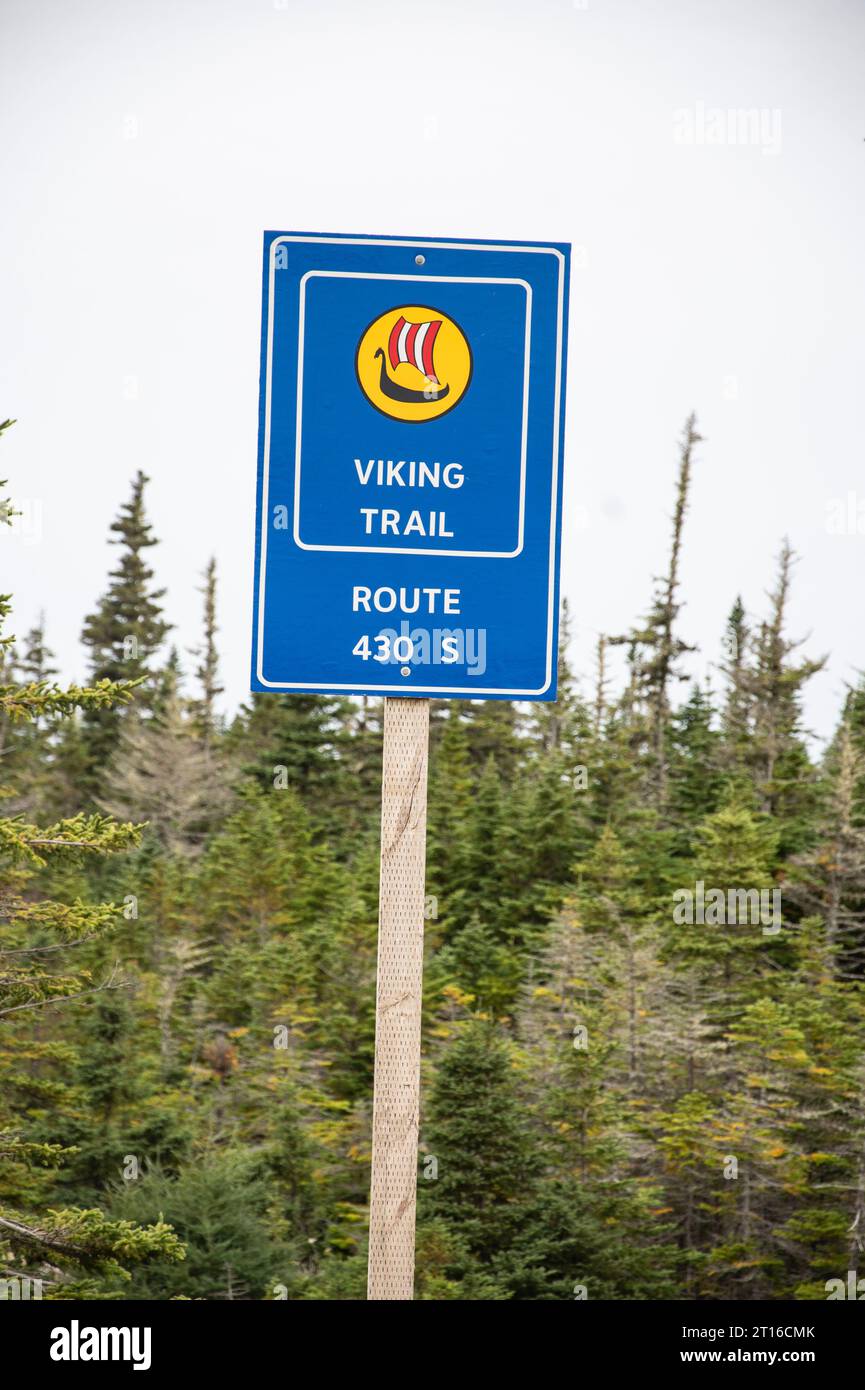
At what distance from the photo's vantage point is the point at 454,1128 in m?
31.1

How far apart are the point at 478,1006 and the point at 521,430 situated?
39.2 metres

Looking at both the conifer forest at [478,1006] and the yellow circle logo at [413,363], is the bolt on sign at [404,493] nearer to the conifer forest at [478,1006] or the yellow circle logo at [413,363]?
the yellow circle logo at [413,363]

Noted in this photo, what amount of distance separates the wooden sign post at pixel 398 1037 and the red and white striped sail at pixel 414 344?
1.16m

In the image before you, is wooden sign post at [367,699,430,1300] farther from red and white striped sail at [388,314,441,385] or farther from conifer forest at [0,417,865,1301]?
conifer forest at [0,417,865,1301]

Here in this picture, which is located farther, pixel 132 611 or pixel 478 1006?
pixel 132 611

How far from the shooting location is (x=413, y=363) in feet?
15.7

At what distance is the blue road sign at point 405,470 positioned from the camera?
4.82 meters

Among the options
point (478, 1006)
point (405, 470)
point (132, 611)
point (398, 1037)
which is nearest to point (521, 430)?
point (405, 470)

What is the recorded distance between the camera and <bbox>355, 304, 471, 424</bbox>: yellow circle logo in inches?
189

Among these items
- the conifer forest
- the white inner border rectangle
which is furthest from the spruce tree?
the white inner border rectangle

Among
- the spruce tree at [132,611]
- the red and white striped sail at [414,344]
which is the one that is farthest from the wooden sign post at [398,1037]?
the spruce tree at [132,611]

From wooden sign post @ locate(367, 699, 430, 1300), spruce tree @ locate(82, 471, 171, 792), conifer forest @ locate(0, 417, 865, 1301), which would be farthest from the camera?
spruce tree @ locate(82, 471, 171, 792)

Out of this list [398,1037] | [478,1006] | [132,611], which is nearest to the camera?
[398,1037]

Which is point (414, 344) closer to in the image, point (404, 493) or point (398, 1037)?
point (404, 493)
